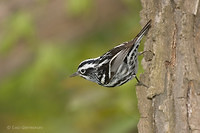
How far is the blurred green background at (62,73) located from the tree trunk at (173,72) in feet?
3.57

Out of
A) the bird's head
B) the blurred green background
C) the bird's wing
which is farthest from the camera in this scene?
the blurred green background

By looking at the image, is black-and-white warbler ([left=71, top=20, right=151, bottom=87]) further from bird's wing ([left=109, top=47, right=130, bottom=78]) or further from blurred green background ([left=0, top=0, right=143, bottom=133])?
blurred green background ([left=0, top=0, right=143, bottom=133])

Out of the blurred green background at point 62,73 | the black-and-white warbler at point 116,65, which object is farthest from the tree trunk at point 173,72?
the blurred green background at point 62,73

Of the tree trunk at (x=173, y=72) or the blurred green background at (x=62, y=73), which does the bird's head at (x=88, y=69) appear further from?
the tree trunk at (x=173, y=72)

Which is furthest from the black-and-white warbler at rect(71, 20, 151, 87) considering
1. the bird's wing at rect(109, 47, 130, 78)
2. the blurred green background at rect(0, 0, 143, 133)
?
the blurred green background at rect(0, 0, 143, 133)

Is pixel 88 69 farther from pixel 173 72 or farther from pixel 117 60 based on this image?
pixel 173 72

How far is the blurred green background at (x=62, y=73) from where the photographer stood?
5.42 m

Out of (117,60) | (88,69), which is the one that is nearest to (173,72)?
(117,60)

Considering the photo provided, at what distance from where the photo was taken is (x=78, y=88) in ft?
18.1

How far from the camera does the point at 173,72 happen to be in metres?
3.69

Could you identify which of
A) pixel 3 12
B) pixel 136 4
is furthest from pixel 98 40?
pixel 3 12

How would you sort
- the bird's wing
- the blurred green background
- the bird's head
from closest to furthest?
1. the bird's wing
2. the bird's head
3. the blurred green background

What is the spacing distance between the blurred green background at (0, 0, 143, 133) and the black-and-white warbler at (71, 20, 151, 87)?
0.24 meters

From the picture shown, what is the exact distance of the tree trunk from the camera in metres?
3.58
